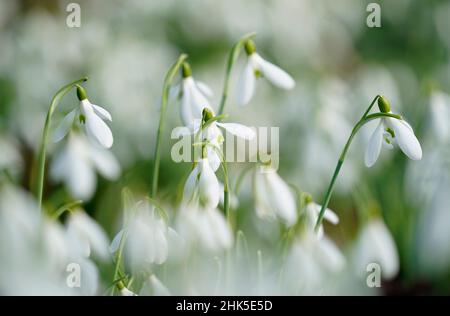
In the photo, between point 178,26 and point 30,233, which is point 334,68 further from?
point 30,233

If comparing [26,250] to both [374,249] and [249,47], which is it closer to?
[249,47]

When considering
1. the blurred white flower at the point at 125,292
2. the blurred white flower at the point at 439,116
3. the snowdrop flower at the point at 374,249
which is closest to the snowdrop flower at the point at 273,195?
the blurred white flower at the point at 125,292

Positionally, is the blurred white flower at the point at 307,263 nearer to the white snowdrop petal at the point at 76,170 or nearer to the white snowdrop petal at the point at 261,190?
the white snowdrop petal at the point at 261,190

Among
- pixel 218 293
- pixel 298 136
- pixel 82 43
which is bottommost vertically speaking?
pixel 218 293

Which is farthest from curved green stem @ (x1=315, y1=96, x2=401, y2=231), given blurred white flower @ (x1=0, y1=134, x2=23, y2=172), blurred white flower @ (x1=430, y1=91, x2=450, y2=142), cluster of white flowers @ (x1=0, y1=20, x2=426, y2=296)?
blurred white flower @ (x1=0, y1=134, x2=23, y2=172)

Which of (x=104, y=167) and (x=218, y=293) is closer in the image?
(x=218, y=293)

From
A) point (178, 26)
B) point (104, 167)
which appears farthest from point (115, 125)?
point (104, 167)
